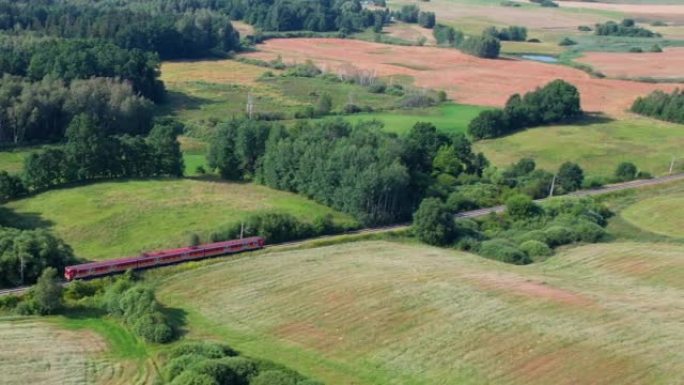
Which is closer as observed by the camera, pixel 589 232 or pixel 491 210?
pixel 589 232

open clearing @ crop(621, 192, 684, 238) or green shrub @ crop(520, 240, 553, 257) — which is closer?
green shrub @ crop(520, 240, 553, 257)

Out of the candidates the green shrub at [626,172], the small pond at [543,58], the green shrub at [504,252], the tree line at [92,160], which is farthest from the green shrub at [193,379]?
the small pond at [543,58]

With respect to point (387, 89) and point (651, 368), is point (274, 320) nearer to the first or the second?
point (651, 368)

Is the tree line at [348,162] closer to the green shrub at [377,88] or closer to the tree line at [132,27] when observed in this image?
the green shrub at [377,88]

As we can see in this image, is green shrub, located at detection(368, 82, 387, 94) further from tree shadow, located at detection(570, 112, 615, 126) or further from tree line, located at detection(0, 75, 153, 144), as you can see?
tree line, located at detection(0, 75, 153, 144)

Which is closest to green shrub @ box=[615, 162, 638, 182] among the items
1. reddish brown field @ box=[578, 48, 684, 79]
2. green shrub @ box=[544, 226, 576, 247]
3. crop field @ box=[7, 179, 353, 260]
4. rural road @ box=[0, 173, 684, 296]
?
rural road @ box=[0, 173, 684, 296]

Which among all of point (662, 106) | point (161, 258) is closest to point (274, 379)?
point (161, 258)

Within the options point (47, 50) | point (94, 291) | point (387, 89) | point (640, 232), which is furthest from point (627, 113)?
point (94, 291)

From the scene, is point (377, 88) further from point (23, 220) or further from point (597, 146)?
point (23, 220)
